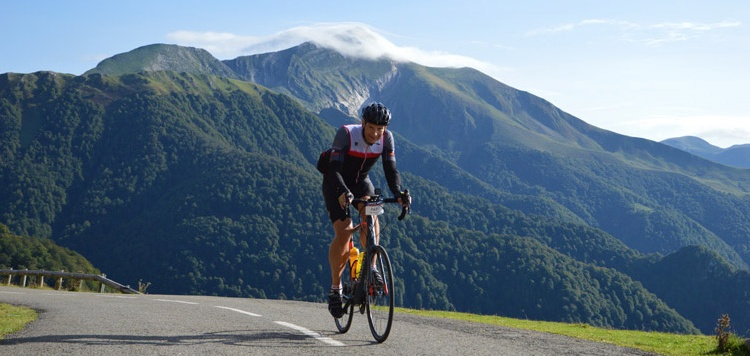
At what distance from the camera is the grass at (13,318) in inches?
330

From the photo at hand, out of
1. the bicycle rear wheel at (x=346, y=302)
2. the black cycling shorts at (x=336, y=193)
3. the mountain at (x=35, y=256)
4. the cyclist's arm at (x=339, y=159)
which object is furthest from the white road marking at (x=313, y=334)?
the mountain at (x=35, y=256)

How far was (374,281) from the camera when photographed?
25.3ft

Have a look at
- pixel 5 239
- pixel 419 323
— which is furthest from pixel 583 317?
pixel 419 323

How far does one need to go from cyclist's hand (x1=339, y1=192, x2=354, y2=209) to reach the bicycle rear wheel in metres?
1.03

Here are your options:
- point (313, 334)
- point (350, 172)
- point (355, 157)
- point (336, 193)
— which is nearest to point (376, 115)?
point (355, 157)

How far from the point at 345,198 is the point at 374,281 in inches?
37.1

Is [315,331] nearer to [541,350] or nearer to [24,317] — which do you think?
[541,350]

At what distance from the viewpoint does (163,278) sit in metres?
196

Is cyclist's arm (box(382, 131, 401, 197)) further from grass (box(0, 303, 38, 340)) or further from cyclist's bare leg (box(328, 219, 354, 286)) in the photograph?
grass (box(0, 303, 38, 340))

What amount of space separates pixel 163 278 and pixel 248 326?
19666cm

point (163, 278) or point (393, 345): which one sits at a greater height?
point (393, 345)

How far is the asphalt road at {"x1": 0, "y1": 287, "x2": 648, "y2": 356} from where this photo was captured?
6801mm

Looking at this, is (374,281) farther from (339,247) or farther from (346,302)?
(339,247)

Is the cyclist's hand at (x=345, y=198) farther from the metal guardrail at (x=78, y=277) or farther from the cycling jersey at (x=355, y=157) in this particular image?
the metal guardrail at (x=78, y=277)
